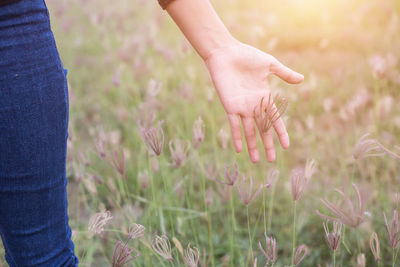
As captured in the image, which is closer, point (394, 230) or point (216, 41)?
point (394, 230)

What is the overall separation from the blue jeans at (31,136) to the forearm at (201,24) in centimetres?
36

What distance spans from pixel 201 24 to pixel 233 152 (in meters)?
0.73

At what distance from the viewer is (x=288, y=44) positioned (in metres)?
3.71

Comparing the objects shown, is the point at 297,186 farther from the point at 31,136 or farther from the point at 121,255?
the point at 31,136

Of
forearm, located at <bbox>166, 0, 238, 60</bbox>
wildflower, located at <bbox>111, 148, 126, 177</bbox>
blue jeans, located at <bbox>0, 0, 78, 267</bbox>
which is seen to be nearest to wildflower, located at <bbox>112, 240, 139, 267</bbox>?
blue jeans, located at <bbox>0, 0, 78, 267</bbox>

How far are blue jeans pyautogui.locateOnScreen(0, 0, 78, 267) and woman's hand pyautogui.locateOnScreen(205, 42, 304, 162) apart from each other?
415 mm

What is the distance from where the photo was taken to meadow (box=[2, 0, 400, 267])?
1160 mm

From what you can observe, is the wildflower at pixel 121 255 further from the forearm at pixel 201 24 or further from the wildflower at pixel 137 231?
the forearm at pixel 201 24

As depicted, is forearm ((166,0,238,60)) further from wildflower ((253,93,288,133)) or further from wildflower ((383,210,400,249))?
wildflower ((383,210,400,249))

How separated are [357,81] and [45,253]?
258 cm

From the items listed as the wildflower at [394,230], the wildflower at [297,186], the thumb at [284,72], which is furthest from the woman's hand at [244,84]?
the wildflower at [394,230]

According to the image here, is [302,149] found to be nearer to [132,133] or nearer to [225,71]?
[132,133]

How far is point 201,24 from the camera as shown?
1067mm

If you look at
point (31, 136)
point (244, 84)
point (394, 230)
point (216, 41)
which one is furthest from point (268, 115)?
point (31, 136)
